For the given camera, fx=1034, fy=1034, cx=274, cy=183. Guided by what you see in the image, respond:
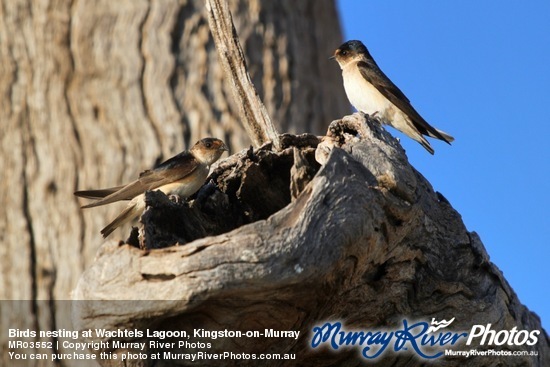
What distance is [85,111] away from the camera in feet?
30.9

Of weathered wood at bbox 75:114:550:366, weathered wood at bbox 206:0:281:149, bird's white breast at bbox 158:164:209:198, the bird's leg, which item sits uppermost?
weathered wood at bbox 206:0:281:149

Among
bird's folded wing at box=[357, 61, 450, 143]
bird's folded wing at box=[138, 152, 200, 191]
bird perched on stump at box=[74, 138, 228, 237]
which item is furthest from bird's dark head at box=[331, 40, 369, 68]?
bird's folded wing at box=[138, 152, 200, 191]

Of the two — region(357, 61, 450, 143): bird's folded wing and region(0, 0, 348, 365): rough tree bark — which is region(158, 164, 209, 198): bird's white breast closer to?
region(357, 61, 450, 143): bird's folded wing

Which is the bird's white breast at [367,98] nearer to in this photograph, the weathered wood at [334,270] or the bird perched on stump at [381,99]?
the bird perched on stump at [381,99]

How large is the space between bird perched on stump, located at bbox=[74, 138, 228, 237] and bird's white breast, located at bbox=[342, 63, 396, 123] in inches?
63.8

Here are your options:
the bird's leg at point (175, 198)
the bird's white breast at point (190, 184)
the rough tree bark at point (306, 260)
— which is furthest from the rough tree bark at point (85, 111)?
the bird's leg at point (175, 198)

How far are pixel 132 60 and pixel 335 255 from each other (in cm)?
569

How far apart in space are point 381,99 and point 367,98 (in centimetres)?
11

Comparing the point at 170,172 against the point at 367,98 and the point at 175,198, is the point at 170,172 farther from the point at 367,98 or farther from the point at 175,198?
the point at 367,98

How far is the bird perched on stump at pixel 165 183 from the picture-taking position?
235 inches

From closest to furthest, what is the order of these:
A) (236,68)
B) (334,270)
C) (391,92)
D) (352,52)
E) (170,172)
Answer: (334,270), (236,68), (170,172), (391,92), (352,52)

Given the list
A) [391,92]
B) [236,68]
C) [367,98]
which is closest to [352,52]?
[367,98]

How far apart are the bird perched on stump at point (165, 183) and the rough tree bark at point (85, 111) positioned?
2.73 metres

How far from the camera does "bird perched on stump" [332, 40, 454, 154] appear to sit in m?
7.54
